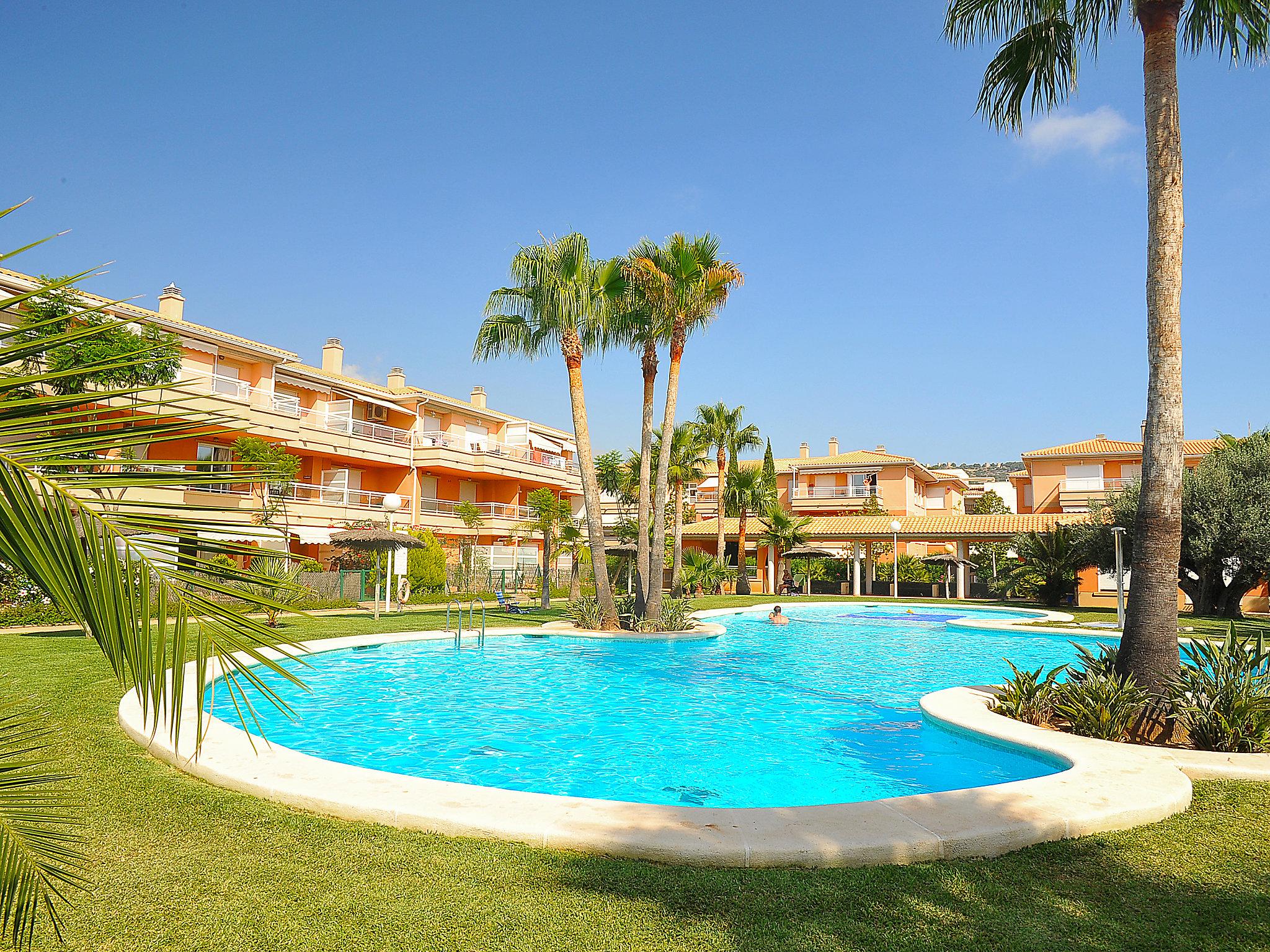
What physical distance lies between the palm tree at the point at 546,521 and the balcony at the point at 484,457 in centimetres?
176

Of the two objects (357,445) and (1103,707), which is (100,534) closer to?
(1103,707)

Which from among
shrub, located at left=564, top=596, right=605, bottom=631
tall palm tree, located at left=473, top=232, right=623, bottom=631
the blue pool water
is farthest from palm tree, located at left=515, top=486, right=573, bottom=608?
the blue pool water

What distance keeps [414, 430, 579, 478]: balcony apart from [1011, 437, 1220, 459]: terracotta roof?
25.6 meters

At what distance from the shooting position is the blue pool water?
27.0 ft

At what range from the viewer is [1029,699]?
8.49 meters

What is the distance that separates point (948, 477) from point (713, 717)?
5348 cm

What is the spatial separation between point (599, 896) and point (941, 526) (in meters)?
36.5

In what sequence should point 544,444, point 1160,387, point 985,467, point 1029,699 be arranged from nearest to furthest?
point 1160,387 → point 1029,699 → point 544,444 → point 985,467

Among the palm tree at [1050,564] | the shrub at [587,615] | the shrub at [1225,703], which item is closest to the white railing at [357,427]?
the shrub at [587,615]

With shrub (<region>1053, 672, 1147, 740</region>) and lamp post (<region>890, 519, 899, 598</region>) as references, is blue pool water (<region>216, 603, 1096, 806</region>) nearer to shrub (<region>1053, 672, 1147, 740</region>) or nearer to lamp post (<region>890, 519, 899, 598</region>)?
shrub (<region>1053, 672, 1147, 740</region>)

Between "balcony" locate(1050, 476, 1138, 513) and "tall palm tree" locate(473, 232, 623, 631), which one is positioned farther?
"balcony" locate(1050, 476, 1138, 513)

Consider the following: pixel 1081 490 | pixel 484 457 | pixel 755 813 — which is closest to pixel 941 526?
pixel 1081 490

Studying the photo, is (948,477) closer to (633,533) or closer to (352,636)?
(633,533)

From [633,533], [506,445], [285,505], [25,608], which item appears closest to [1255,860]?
[25,608]
